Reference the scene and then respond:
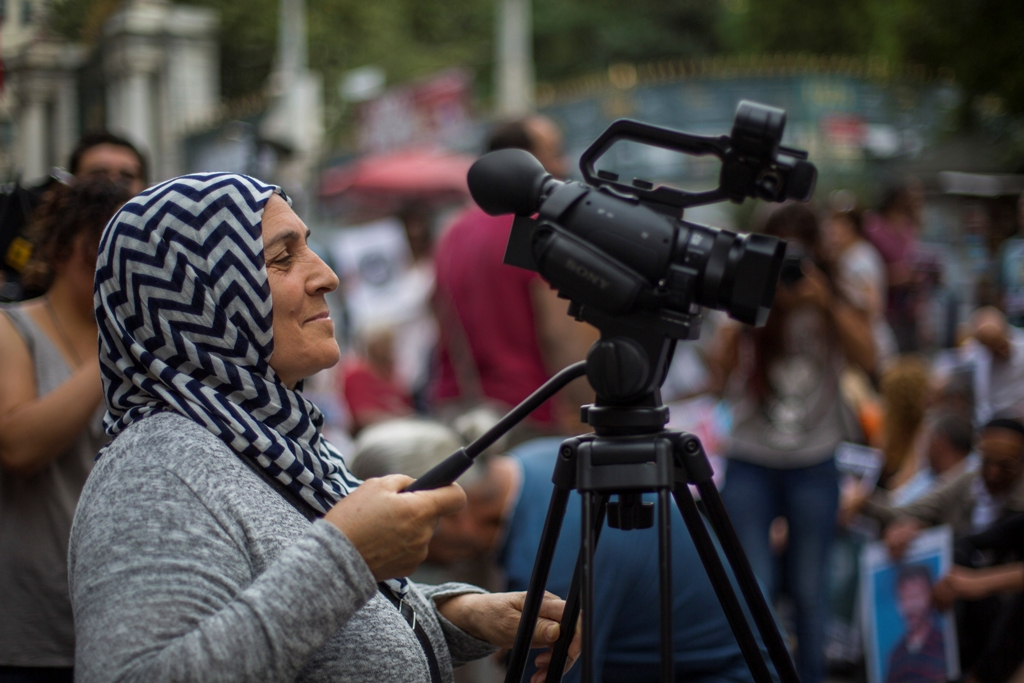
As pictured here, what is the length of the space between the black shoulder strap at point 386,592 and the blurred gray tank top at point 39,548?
761mm

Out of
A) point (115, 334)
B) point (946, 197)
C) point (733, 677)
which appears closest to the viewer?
point (115, 334)

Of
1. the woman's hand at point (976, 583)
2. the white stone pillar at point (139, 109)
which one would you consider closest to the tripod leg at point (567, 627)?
the woman's hand at point (976, 583)

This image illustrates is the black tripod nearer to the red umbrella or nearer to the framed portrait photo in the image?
the framed portrait photo

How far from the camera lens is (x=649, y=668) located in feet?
7.23

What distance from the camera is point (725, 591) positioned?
140 cm

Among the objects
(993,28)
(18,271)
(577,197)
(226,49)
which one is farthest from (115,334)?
(993,28)

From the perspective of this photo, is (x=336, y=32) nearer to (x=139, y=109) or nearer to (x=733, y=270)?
(x=139, y=109)

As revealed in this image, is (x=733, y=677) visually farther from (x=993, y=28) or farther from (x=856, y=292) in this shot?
(x=993, y=28)

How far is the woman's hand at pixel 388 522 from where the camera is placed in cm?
125

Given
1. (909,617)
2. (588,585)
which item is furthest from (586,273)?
(909,617)

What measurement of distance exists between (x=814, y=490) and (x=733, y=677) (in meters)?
1.65

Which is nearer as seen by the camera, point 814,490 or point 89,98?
point 89,98

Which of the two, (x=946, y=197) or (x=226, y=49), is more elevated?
(x=226, y=49)

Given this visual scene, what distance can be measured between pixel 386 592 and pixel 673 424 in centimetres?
322
